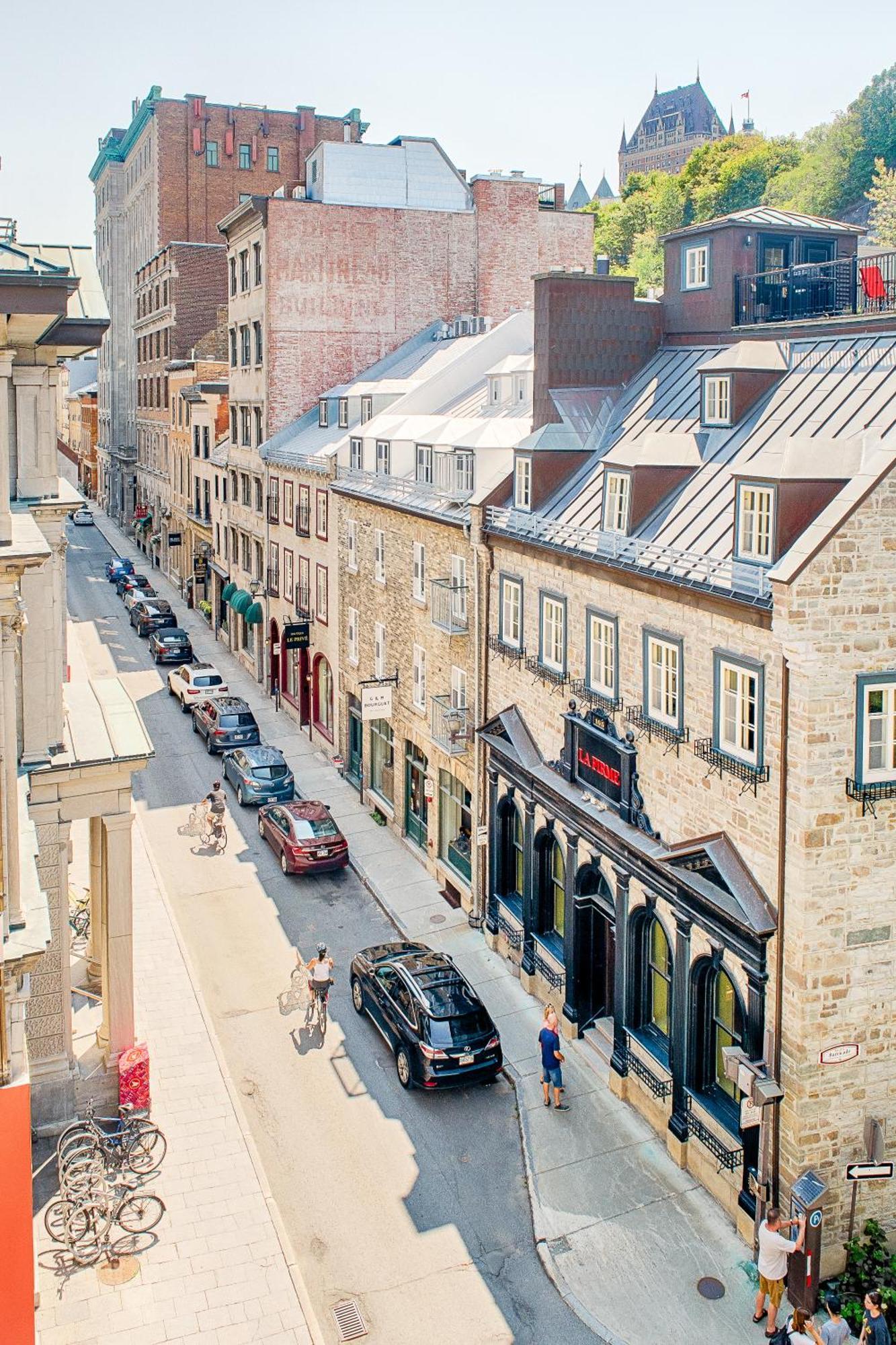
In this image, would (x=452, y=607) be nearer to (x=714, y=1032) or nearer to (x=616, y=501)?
(x=616, y=501)

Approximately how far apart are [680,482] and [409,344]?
94.0ft

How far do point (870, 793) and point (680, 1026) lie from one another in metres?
5.47

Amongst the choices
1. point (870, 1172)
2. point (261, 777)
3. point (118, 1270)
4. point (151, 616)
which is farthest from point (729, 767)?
point (151, 616)

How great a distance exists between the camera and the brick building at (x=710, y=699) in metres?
15.6

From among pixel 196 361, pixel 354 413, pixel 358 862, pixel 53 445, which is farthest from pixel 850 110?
pixel 53 445

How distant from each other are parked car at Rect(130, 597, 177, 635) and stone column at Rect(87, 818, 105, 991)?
1367 inches

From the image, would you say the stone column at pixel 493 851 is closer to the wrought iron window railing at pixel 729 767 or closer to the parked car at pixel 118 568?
the wrought iron window railing at pixel 729 767

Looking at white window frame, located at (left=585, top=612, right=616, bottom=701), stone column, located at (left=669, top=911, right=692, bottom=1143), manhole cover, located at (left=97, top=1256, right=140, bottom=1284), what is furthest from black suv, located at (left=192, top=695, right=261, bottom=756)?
manhole cover, located at (left=97, top=1256, right=140, bottom=1284)

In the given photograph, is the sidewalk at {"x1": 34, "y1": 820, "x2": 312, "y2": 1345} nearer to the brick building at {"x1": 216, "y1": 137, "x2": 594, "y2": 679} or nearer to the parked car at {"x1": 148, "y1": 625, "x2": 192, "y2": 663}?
the brick building at {"x1": 216, "y1": 137, "x2": 594, "y2": 679}

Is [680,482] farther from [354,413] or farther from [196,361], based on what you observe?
[196,361]

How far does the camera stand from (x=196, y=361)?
215 ft

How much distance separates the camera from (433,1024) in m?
20.9

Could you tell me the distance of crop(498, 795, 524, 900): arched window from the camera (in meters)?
25.9

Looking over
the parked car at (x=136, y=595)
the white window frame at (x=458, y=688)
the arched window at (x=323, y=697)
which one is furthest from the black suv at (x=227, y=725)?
the parked car at (x=136, y=595)
